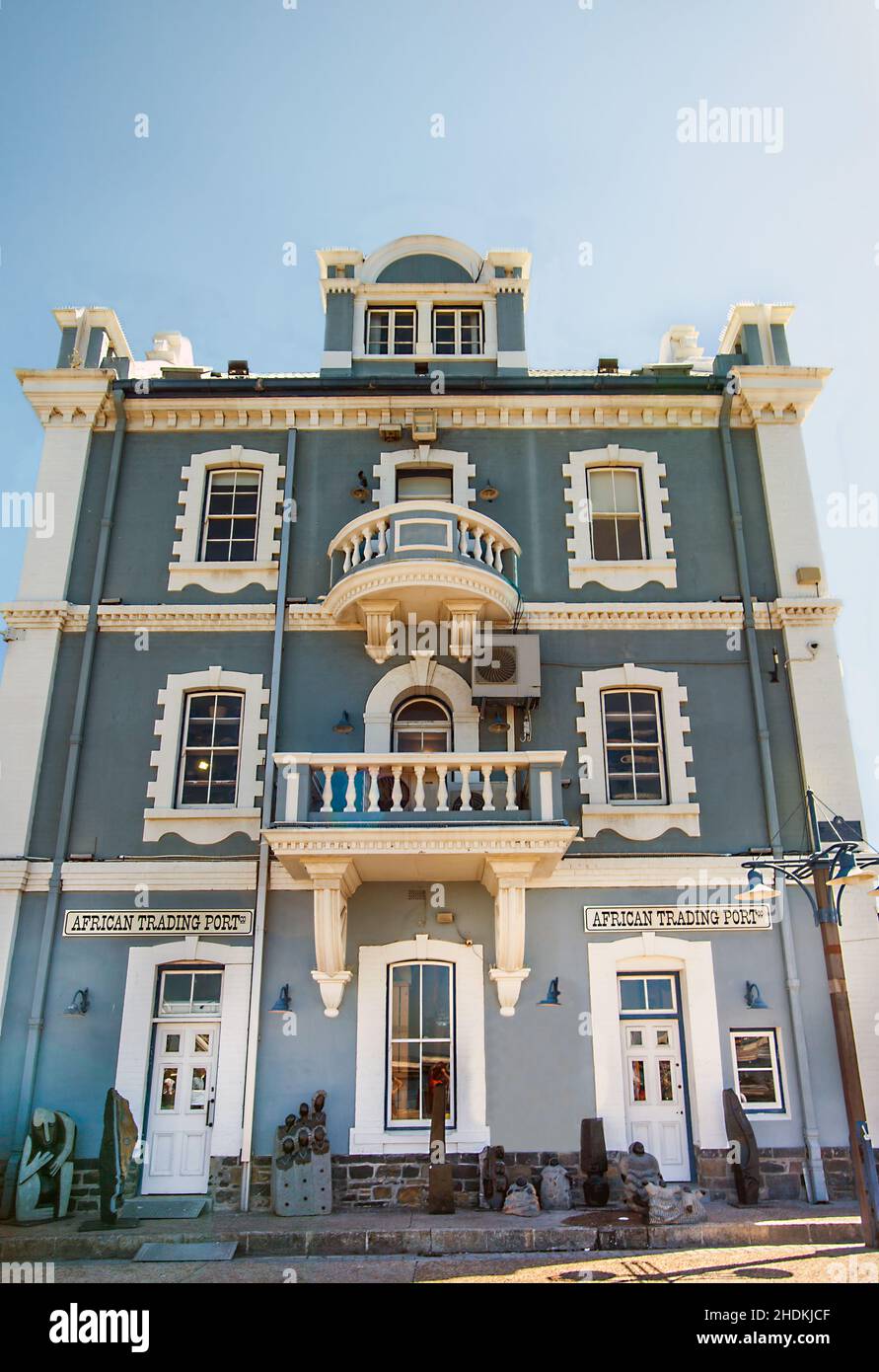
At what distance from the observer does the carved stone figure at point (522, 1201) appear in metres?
11.8

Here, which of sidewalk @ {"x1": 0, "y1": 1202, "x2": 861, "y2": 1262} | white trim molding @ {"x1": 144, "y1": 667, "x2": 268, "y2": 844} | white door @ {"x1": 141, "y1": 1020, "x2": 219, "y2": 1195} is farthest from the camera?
white trim molding @ {"x1": 144, "y1": 667, "x2": 268, "y2": 844}

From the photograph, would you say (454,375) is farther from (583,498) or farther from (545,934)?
(545,934)

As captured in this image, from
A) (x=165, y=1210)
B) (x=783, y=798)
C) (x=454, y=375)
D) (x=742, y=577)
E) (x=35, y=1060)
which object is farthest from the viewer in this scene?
(x=454, y=375)

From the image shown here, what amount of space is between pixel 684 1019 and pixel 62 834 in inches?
354

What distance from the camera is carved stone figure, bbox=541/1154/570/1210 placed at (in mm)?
12180

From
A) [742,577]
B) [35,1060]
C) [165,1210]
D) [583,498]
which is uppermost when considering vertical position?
[583,498]

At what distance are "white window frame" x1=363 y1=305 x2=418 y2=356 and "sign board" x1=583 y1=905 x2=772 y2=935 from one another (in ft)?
33.6

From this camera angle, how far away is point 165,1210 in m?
12.4

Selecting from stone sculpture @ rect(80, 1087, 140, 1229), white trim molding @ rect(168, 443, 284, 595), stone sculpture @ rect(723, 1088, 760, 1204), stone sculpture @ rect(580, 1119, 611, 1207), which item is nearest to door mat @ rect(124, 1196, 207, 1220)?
stone sculpture @ rect(80, 1087, 140, 1229)

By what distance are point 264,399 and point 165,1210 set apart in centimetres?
1189

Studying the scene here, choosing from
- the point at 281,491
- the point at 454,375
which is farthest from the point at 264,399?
the point at 454,375

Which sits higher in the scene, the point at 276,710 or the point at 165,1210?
the point at 276,710
